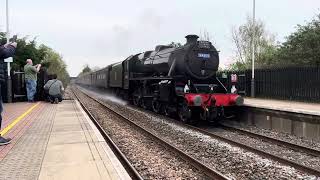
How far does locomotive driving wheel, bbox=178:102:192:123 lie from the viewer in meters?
15.0

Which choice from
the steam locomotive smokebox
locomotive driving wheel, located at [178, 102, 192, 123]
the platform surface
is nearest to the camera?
the platform surface

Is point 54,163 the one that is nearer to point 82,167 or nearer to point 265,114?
point 82,167

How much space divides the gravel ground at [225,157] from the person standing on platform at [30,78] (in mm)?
8102

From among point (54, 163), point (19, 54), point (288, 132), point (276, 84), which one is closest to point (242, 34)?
point (276, 84)

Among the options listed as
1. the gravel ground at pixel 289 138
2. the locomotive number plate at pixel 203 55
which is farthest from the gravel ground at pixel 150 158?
the locomotive number plate at pixel 203 55

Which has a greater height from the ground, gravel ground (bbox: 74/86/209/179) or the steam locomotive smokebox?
the steam locomotive smokebox

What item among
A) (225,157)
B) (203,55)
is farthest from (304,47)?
(225,157)

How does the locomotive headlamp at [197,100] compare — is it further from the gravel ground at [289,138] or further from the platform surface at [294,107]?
the platform surface at [294,107]

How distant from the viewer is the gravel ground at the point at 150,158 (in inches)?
299

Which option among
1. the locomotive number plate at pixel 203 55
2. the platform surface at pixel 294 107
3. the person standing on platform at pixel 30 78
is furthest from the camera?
the person standing on platform at pixel 30 78

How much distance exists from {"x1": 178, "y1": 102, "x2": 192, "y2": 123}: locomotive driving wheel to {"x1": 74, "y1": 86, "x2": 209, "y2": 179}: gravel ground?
2.21 metres

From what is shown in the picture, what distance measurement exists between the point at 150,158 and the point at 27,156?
2.68m

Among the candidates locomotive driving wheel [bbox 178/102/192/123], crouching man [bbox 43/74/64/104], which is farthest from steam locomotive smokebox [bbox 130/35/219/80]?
A: crouching man [bbox 43/74/64/104]

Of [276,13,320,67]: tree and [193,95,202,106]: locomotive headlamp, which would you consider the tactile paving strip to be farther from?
[276,13,320,67]: tree
